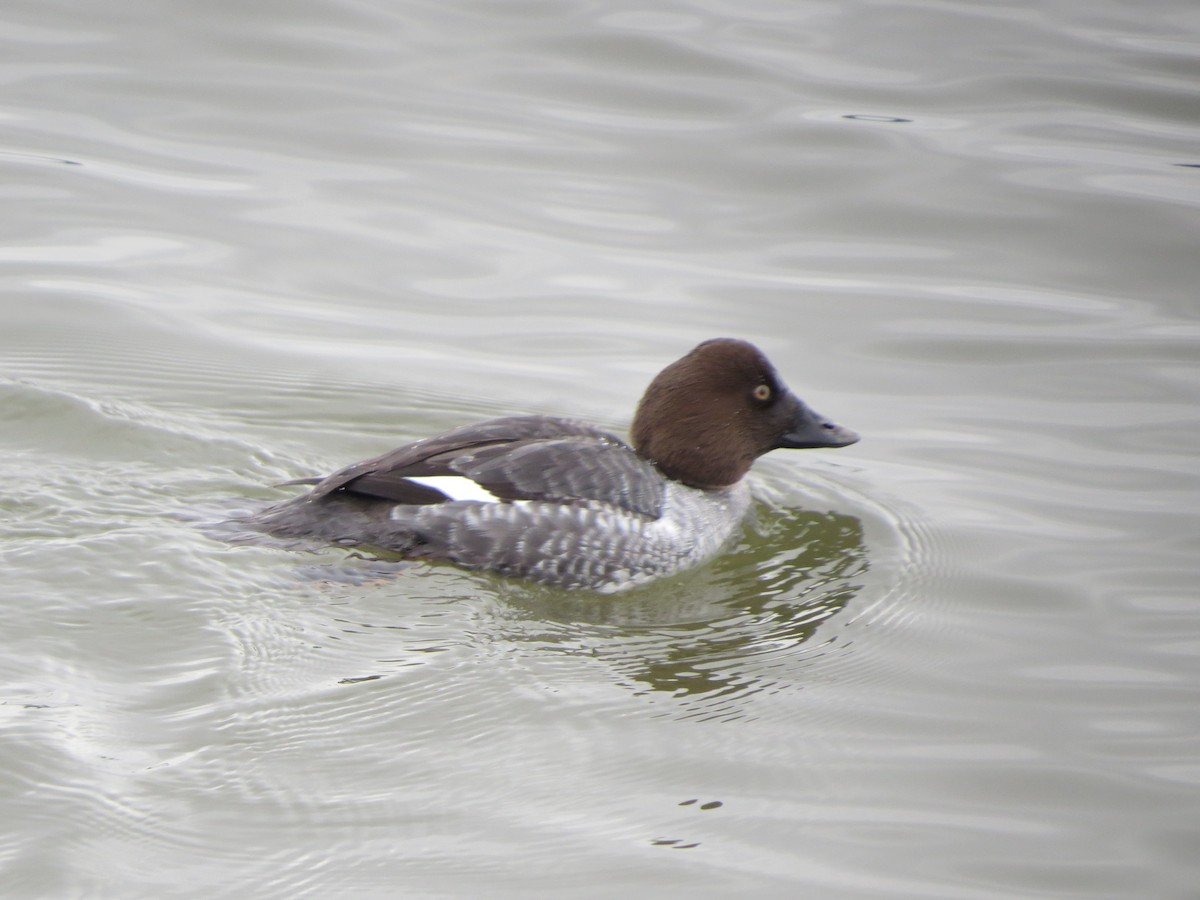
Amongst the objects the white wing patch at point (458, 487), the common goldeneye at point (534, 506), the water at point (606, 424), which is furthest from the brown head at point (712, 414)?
the white wing patch at point (458, 487)

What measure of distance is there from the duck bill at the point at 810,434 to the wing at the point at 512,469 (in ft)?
2.83

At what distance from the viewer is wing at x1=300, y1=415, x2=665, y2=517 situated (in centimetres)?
689

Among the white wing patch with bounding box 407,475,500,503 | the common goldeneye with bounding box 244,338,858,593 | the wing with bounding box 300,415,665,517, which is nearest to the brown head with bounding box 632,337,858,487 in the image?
the common goldeneye with bounding box 244,338,858,593

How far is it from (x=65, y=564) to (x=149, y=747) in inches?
63.4

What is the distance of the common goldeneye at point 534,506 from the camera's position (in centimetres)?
684

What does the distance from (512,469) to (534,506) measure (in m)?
0.20

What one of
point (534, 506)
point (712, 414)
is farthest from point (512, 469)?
point (712, 414)

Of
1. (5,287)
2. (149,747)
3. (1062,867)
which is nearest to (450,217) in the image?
(5,287)

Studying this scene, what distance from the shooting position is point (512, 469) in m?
6.92

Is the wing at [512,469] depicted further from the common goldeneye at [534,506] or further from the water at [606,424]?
the water at [606,424]

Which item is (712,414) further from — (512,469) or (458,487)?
(458,487)

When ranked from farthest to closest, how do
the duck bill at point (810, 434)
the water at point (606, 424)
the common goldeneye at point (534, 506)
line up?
1. the duck bill at point (810, 434)
2. the common goldeneye at point (534, 506)
3. the water at point (606, 424)

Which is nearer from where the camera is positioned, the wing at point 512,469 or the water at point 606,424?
the water at point 606,424

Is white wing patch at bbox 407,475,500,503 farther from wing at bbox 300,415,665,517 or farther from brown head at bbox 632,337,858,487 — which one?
brown head at bbox 632,337,858,487
